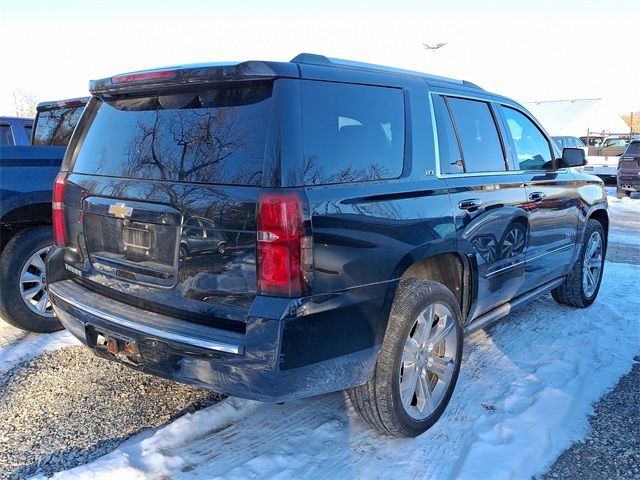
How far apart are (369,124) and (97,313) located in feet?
5.53

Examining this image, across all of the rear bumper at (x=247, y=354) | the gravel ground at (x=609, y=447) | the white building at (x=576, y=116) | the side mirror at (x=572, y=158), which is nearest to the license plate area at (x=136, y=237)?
the rear bumper at (x=247, y=354)

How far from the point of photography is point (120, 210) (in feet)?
9.03

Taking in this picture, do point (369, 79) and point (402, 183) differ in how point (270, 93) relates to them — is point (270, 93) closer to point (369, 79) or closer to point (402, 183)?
point (369, 79)

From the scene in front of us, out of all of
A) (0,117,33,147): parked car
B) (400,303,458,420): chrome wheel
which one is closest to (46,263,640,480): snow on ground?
(400,303,458,420): chrome wheel

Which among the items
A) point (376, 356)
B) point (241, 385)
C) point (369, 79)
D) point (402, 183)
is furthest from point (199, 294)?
point (369, 79)

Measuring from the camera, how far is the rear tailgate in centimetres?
242

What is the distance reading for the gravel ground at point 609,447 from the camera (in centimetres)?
286

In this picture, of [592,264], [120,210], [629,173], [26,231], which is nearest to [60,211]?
[120,210]

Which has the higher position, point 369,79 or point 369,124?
point 369,79

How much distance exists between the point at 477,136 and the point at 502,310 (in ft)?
4.12

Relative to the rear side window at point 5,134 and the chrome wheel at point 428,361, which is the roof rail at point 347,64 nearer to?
the chrome wheel at point 428,361

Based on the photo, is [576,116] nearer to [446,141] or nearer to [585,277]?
[585,277]

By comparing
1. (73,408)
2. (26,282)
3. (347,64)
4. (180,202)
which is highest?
(347,64)

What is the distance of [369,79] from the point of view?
9.55ft
